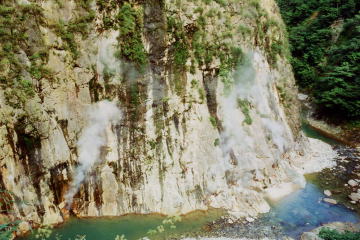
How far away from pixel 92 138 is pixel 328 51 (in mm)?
26540

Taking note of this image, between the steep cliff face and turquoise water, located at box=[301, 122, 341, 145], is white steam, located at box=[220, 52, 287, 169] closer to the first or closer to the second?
the steep cliff face

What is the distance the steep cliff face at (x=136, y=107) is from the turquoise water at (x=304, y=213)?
3.32 ft

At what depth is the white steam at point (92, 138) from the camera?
45.5 ft

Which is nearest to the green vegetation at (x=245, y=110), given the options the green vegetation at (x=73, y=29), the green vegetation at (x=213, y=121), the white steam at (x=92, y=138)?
the green vegetation at (x=213, y=121)

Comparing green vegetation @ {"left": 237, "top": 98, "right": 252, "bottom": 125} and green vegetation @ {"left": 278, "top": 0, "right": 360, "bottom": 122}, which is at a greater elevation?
green vegetation @ {"left": 278, "top": 0, "right": 360, "bottom": 122}

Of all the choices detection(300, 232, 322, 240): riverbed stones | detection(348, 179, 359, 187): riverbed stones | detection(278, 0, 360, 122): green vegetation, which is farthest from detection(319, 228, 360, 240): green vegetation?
detection(278, 0, 360, 122): green vegetation

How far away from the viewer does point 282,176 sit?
698 inches

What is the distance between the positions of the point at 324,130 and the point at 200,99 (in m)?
16.3

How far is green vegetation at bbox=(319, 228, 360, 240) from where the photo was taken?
1165 centimetres

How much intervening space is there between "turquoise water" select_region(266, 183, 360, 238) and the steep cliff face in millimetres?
1012

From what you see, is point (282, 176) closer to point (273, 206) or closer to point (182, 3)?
point (273, 206)

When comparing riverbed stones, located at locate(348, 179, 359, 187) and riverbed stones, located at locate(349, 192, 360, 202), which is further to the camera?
riverbed stones, located at locate(348, 179, 359, 187)

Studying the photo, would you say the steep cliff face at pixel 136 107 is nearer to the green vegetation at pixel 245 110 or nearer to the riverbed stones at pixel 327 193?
the green vegetation at pixel 245 110

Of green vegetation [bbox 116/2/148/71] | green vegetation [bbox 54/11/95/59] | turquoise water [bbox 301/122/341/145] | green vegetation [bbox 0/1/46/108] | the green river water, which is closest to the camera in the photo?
green vegetation [bbox 0/1/46/108]
